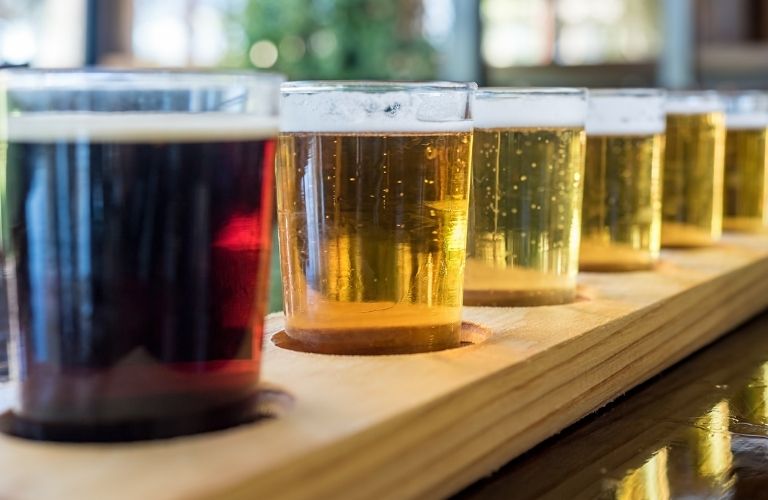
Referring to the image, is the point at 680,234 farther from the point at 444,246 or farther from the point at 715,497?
the point at 715,497

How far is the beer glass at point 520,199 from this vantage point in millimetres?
1026

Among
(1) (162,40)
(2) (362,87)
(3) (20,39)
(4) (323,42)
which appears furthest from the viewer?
(4) (323,42)

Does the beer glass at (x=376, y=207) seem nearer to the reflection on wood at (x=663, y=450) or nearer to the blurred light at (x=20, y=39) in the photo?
the reflection on wood at (x=663, y=450)

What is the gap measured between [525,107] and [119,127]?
0.53 meters

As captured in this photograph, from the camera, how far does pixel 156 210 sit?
583 mm

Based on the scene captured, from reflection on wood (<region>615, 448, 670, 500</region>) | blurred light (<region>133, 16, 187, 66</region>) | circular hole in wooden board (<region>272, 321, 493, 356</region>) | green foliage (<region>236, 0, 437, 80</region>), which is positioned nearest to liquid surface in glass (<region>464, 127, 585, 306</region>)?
circular hole in wooden board (<region>272, 321, 493, 356</region>)

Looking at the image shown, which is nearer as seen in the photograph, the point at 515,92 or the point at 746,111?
the point at 515,92

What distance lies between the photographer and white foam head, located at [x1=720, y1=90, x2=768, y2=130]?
165 centimetres

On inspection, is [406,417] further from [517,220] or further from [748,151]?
[748,151]

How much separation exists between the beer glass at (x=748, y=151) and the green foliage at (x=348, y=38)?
399 cm

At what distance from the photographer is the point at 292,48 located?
564 centimetres

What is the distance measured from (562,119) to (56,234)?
60 cm

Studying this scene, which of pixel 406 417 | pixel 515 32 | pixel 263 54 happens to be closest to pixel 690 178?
pixel 406 417

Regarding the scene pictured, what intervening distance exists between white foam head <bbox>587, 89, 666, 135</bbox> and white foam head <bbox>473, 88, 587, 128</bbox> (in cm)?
19
